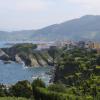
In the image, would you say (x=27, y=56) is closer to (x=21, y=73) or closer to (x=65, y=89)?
(x=21, y=73)

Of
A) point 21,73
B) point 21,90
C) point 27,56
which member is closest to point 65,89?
point 21,90

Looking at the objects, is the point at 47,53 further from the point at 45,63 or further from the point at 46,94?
the point at 46,94

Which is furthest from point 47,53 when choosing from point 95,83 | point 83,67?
point 95,83

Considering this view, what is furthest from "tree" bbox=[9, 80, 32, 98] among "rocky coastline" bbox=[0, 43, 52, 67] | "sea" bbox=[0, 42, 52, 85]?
"rocky coastline" bbox=[0, 43, 52, 67]

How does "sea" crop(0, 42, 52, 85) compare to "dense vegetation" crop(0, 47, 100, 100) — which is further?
"sea" crop(0, 42, 52, 85)

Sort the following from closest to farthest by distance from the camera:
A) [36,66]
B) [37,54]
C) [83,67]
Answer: [83,67] < [36,66] < [37,54]

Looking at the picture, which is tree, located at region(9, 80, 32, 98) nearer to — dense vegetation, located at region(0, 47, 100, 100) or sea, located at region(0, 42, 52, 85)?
dense vegetation, located at region(0, 47, 100, 100)

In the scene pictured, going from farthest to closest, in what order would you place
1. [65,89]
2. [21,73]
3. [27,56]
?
[27,56] → [21,73] → [65,89]

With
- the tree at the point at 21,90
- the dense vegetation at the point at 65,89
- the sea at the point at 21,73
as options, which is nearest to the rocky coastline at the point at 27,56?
the sea at the point at 21,73

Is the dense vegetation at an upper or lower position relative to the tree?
upper

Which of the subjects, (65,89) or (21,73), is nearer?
(65,89)

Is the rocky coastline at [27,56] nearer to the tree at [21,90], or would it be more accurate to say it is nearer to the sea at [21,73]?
the sea at [21,73]
